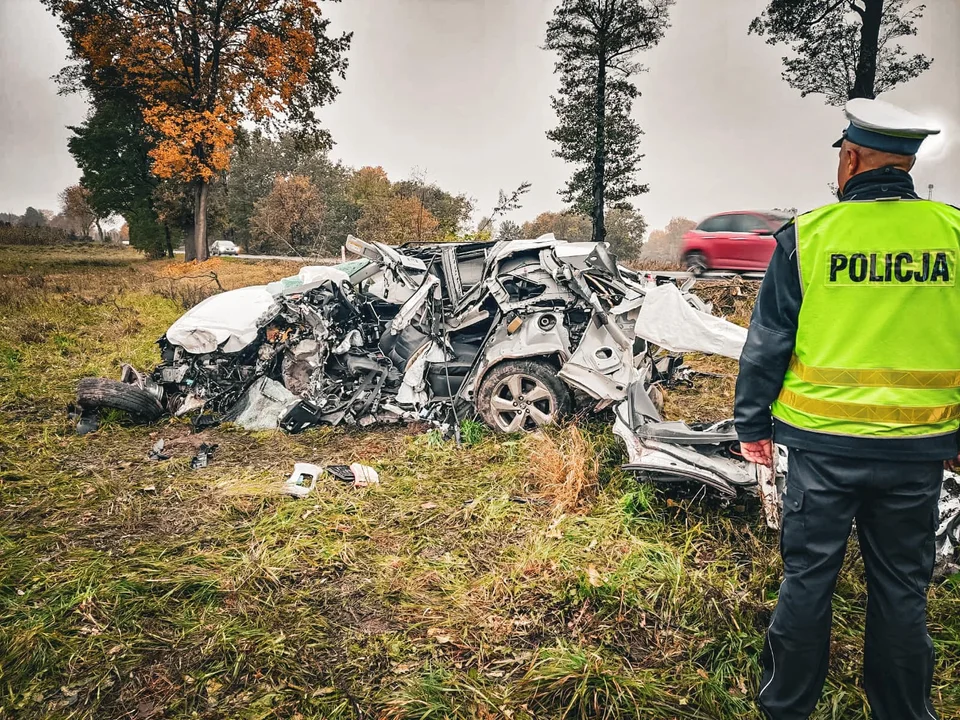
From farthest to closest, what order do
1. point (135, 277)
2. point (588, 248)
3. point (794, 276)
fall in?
point (135, 277), point (588, 248), point (794, 276)

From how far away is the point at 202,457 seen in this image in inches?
170

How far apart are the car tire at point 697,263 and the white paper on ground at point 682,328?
747cm

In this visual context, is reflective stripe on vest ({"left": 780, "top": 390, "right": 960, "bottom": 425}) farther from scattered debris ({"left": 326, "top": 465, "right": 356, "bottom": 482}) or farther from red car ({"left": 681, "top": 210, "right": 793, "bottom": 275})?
red car ({"left": 681, "top": 210, "right": 793, "bottom": 275})

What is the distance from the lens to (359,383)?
16.9 feet

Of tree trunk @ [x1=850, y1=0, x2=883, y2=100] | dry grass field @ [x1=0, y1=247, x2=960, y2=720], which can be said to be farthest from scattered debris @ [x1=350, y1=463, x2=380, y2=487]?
tree trunk @ [x1=850, y1=0, x2=883, y2=100]

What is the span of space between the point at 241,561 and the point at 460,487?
1505 mm

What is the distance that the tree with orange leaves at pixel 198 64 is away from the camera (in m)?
15.9

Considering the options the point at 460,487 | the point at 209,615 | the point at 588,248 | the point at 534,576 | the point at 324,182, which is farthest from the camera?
the point at 324,182

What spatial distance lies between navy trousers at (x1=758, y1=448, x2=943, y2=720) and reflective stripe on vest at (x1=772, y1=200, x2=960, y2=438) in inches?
5.9

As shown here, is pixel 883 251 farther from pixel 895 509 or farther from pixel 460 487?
pixel 460 487

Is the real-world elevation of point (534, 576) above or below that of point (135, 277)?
below

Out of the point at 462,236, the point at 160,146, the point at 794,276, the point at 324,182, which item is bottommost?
the point at 794,276

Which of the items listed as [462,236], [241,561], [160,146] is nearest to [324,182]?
[160,146]

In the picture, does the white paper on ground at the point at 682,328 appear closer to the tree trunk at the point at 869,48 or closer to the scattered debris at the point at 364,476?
the scattered debris at the point at 364,476
